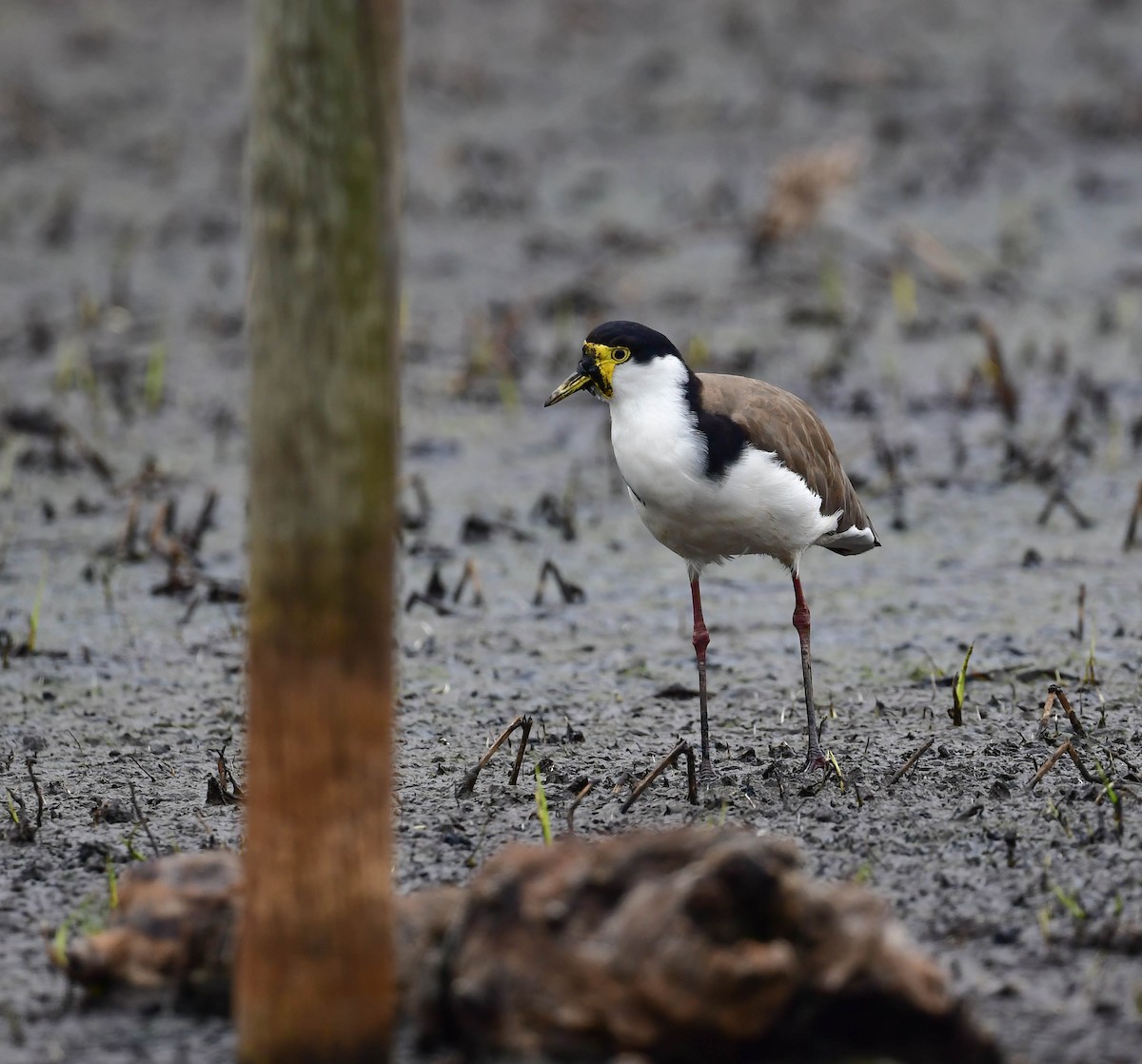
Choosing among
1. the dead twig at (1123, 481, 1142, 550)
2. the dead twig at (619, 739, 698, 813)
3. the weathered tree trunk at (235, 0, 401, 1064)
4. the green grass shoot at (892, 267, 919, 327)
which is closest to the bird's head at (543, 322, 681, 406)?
the dead twig at (619, 739, 698, 813)

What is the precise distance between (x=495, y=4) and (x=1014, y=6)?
4402 mm

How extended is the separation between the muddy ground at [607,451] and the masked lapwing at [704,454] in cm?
65

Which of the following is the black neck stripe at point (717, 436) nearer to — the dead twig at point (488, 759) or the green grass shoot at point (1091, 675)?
the dead twig at point (488, 759)

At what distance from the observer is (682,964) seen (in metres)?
3.10

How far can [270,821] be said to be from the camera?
309 centimetres

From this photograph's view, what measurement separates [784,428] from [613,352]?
21.1 inches

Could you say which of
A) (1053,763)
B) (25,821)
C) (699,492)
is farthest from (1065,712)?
(25,821)

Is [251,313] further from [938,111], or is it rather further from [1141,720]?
[938,111]

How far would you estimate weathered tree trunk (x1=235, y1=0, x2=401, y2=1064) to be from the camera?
3043mm

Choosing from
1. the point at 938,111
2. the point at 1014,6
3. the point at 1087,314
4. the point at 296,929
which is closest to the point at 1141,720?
the point at 296,929

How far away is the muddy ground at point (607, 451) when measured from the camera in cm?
456

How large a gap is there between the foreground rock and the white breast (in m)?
1.76

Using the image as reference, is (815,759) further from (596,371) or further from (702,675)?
(596,371)

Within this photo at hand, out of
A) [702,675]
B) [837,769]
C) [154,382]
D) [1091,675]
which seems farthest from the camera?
[154,382]
